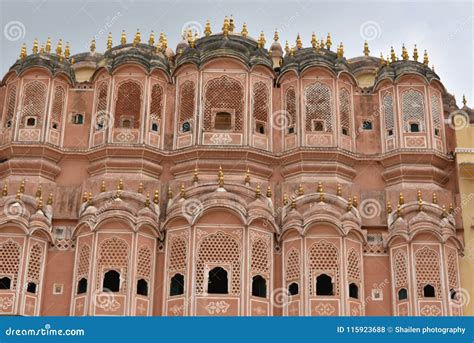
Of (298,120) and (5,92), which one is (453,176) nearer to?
(298,120)

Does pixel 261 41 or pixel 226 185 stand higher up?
pixel 261 41

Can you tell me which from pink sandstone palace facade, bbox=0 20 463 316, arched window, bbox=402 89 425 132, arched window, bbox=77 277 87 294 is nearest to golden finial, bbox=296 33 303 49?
pink sandstone palace facade, bbox=0 20 463 316

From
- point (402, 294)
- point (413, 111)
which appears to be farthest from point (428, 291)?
point (413, 111)

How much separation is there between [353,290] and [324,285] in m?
0.71

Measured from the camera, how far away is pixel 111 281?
19.6 metres

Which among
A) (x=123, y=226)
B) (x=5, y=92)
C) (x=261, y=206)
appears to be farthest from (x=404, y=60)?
(x=5, y=92)

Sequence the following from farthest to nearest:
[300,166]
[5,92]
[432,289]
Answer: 1. [5,92]
2. [300,166]
3. [432,289]

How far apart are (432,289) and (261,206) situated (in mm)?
4349

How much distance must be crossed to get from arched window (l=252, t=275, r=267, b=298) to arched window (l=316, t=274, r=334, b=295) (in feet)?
3.94

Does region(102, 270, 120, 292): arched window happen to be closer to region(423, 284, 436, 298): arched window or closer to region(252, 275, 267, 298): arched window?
region(252, 275, 267, 298): arched window

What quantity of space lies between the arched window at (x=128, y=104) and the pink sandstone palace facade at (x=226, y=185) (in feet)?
0.12

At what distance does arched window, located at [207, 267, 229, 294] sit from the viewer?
19.4m

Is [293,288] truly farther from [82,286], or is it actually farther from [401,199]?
[82,286]

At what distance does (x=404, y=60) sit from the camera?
23312mm
